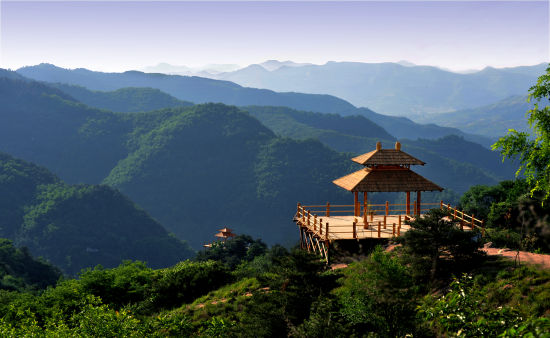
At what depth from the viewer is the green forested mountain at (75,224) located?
13162 cm

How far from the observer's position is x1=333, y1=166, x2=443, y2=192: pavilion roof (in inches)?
982

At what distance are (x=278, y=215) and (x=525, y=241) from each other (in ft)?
543

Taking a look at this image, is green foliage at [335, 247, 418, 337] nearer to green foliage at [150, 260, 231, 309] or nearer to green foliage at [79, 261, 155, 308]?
green foliage at [150, 260, 231, 309]

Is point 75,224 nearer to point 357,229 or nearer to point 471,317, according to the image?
point 357,229

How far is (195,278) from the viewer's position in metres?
26.3

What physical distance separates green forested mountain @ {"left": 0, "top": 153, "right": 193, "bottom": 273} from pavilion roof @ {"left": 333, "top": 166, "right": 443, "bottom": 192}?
113220 mm

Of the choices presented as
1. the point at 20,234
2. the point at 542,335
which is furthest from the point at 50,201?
the point at 542,335

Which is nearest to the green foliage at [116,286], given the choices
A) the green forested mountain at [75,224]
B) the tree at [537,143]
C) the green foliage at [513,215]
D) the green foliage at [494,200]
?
the green foliage at [513,215]

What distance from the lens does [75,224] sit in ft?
459

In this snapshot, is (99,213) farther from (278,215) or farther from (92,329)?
(92,329)

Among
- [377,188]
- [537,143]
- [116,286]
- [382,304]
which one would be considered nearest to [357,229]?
[377,188]

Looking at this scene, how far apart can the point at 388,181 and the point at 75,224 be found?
5230 inches

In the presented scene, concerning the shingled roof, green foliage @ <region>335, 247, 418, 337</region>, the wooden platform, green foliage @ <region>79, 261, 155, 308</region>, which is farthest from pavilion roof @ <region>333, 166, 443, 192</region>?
green foliage @ <region>79, 261, 155, 308</region>

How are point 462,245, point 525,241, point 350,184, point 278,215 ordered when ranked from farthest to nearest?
1. point 278,215
2. point 350,184
3. point 525,241
4. point 462,245
